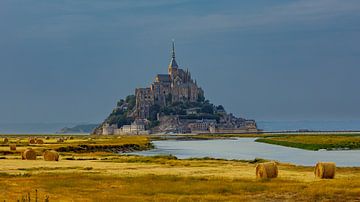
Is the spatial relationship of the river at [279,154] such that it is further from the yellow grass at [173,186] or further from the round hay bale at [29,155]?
the yellow grass at [173,186]

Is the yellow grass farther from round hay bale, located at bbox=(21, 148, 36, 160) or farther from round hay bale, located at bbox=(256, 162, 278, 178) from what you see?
round hay bale, located at bbox=(21, 148, 36, 160)

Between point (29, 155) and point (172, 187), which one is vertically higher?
point (29, 155)

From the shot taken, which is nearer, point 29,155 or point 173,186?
point 173,186

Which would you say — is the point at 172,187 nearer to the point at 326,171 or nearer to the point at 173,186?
the point at 173,186

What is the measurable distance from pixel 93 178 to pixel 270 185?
25.4ft

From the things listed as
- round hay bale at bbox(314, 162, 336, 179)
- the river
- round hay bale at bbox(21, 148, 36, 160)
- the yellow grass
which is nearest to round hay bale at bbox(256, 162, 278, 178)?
the yellow grass

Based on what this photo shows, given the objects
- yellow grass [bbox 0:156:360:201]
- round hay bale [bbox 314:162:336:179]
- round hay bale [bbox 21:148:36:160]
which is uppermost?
round hay bale [bbox 21:148:36:160]

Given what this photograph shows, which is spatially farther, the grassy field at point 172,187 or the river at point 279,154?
the river at point 279,154

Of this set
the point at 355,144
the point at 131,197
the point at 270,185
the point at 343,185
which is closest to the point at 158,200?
the point at 131,197

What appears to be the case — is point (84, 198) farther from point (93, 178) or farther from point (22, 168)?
point (22, 168)

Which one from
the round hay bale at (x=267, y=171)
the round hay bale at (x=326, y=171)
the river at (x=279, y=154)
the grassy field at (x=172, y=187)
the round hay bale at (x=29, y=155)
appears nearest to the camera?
the grassy field at (x=172, y=187)

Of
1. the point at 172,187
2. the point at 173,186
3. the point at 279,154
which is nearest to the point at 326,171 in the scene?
the point at 173,186

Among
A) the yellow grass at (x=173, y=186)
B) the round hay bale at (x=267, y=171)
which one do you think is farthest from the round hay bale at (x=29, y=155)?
the round hay bale at (x=267, y=171)

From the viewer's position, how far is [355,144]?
92938 millimetres
